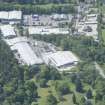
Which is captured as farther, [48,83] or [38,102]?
[48,83]

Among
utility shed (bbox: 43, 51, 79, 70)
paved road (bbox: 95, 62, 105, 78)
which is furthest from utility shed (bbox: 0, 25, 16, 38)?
paved road (bbox: 95, 62, 105, 78)

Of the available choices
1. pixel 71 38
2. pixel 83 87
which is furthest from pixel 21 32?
pixel 83 87

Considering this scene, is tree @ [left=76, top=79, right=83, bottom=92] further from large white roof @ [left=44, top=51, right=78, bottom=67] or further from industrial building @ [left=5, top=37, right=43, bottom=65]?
industrial building @ [left=5, top=37, right=43, bottom=65]

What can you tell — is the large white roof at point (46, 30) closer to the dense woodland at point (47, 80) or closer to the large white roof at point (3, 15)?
the large white roof at point (3, 15)

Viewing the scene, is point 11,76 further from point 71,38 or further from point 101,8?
point 101,8

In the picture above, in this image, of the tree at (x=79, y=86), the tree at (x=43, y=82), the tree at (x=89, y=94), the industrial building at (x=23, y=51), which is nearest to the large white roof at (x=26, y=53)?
the industrial building at (x=23, y=51)

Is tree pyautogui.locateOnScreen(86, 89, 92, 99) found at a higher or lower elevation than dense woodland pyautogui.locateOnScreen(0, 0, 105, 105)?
lower

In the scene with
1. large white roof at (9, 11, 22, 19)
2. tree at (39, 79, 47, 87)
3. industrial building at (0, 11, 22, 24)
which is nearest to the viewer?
tree at (39, 79, 47, 87)

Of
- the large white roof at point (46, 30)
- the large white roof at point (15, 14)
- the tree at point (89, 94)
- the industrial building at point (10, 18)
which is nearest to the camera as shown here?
the tree at point (89, 94)
